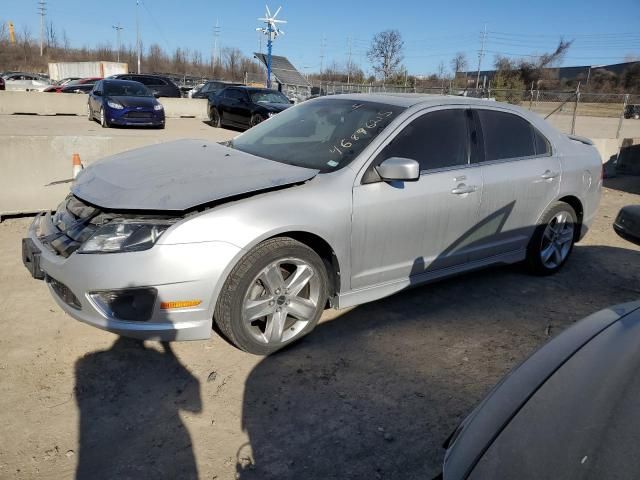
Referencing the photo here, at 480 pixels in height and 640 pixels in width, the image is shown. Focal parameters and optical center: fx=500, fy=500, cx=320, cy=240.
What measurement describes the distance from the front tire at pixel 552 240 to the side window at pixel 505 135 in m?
0.67

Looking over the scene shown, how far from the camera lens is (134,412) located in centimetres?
272

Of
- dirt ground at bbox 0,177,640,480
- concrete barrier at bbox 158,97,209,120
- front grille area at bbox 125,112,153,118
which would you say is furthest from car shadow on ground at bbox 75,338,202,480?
concrete barrier at bbox 158,97,209,120

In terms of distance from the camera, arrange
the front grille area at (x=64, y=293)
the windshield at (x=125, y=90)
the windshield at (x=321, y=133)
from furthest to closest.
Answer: the windshield at (x=125, y=90) → the windshield at (x=321, y=133) → the front grille area at (x=64, y=293)

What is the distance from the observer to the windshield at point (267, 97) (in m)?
15.4

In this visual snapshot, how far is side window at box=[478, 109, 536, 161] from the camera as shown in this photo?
4223mm

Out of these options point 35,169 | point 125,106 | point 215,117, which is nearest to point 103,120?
point 125,106

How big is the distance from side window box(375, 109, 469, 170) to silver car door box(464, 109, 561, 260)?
247mm

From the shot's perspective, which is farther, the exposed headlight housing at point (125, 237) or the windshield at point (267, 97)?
the windshield at point (267, 97)

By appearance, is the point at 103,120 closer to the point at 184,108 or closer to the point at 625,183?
the point at 184,108

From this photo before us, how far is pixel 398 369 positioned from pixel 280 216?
1.26m

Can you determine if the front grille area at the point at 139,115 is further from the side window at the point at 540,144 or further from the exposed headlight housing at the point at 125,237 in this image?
the exposed headlight housing at the point at 125,237

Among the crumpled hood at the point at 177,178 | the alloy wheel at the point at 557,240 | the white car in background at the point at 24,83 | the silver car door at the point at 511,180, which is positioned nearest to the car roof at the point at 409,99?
the silver car door at the point at 511,180

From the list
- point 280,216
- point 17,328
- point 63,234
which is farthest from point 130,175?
point 17,328

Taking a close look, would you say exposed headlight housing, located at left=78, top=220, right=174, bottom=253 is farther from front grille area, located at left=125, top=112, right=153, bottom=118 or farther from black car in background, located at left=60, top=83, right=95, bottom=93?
black car in background, located at left=60, top=83, right=95, bottom=93
